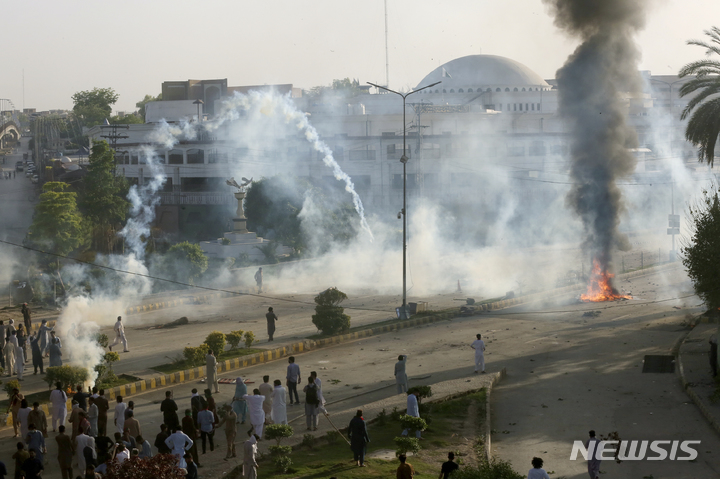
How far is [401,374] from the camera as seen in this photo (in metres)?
16.8

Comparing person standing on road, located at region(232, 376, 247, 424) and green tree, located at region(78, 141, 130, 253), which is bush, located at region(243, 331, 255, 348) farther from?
green tree, located at region(78, 141, 130, 253)

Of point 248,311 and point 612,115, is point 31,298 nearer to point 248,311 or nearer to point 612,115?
point 248,311

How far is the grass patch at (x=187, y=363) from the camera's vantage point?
760 inches

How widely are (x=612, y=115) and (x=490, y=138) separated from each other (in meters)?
31.6

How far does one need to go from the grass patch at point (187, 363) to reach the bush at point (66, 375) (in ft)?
9.75

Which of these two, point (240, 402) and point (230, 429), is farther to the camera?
point (240, 402)

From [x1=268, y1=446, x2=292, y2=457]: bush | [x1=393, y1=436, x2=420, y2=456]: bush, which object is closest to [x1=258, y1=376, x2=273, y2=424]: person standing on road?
[x1=268, y1=446, x2=292, y2=457]: bush

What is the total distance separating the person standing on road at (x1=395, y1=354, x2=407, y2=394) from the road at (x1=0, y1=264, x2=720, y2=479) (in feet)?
1.49

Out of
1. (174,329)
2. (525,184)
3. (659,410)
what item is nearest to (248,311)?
(174,329)

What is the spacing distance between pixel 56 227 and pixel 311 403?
27.8 m

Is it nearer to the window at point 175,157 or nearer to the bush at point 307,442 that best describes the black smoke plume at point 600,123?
the bush at point 307,442

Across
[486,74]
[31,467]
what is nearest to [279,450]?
[31,467]

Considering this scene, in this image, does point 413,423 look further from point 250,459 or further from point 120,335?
point 120,335
